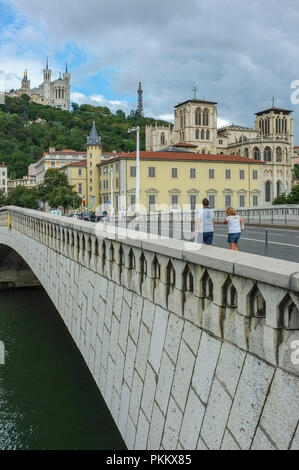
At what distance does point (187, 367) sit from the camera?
5906 millimetres

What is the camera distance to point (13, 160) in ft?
524

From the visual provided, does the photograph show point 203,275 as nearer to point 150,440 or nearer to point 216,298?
point 216,298

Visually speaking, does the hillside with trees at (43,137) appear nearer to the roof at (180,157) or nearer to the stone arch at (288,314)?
the roof at (180,157)

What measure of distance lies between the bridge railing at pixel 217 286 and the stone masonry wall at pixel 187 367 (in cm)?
2

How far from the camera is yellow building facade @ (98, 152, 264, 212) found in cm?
6562

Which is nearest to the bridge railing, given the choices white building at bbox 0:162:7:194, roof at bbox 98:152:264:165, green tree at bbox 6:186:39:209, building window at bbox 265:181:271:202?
roof at bbox 98:152:264:165

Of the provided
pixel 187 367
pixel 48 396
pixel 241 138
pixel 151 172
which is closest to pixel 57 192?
pixel 151 172

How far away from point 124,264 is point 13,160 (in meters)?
159

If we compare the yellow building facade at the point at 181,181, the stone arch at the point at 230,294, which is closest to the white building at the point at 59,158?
the yellow building facade at the point at 181,181

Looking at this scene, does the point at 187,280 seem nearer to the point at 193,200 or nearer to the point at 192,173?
the point at 193,200

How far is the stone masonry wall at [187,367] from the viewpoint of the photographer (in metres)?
4.29

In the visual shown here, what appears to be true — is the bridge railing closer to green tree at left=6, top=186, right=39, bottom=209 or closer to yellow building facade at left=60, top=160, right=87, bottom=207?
yellow building facade at left=60, top=160, right=87, bottom=207

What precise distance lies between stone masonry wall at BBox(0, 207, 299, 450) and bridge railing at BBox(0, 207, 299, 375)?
2 cm

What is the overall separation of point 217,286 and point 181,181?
64.1 m
